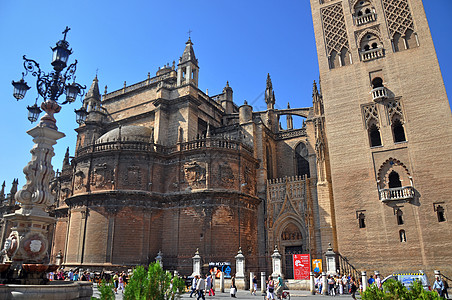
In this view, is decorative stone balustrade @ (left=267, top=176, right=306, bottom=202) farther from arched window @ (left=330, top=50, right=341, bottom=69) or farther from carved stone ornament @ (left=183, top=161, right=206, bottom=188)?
arched window @ (left=330, top=50, right=341, bottom=69)

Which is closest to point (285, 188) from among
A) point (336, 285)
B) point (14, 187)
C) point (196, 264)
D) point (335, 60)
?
point (196, 264)

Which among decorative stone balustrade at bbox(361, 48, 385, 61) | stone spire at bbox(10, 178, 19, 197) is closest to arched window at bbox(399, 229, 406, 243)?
decorative stone balustrade at bbox(361, 48, 385, 61)

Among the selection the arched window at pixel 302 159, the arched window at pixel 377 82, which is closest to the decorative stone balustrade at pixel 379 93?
the arched window at pixel 377 82

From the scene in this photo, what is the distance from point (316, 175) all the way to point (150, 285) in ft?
68.6

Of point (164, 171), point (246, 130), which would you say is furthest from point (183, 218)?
point (246, 130)

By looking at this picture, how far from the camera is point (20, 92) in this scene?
11.4 m

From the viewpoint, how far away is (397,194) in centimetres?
1984

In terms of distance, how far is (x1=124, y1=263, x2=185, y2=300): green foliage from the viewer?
5523mm

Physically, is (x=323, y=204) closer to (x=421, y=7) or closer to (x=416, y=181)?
(x=416, y=181)

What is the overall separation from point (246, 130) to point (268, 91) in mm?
5683

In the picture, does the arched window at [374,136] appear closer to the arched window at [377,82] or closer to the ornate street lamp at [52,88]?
the arched window at [377,82]

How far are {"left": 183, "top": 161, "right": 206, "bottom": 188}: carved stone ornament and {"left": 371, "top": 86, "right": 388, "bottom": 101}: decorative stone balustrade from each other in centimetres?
1239

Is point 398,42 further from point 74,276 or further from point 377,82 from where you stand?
point 74,276

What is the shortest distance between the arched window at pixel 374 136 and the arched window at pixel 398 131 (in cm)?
95
